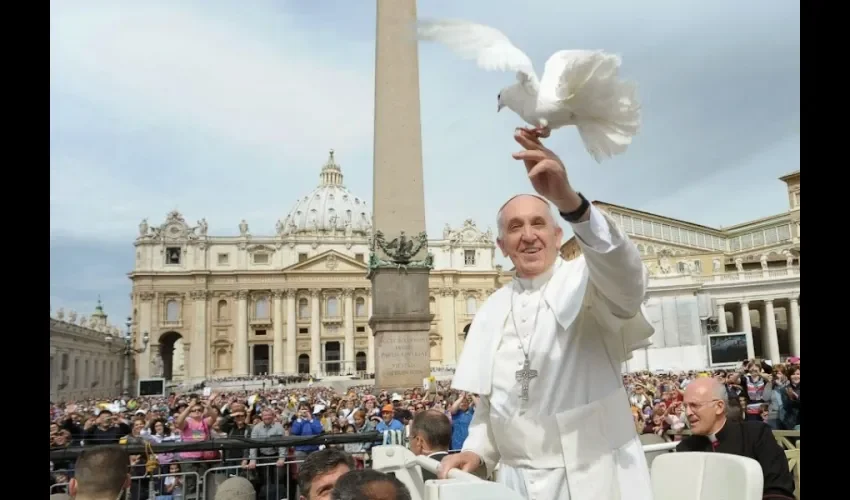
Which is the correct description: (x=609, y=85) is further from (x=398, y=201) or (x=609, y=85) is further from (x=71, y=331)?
(x=71, y=331)

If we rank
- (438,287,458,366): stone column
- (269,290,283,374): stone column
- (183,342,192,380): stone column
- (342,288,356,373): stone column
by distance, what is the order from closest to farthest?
(183,342,192,380): stone column < (269,290,283,374): stone column < (342,288,356,373): stone column < (438,287,458,366): stone column

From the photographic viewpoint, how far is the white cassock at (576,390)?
1.98m

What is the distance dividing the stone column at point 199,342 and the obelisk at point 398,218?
6487 cm

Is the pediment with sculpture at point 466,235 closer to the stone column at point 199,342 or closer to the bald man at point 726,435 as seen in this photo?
the stone column at point 199,342

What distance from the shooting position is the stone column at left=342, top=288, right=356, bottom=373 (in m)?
77.8

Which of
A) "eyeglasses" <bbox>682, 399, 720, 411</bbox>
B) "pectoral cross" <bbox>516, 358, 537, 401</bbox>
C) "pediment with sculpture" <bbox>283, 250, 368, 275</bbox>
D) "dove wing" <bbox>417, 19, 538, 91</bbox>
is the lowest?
"eyeglasses" <bbox>682, 399, 720, 411</bbox>

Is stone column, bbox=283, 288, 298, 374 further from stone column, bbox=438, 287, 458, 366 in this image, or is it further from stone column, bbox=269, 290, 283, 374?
stone column, bbox=438, 287, 458, 366

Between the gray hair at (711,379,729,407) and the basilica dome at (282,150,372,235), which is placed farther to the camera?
the basilica dome at (282,150,372,235)

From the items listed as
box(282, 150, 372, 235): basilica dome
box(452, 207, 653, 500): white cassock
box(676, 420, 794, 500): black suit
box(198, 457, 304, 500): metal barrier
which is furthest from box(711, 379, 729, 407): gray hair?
box(282, 150, 372, 235): basilica dome

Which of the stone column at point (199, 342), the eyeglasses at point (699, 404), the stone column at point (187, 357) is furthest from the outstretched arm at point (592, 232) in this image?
the stone column at point (187, 357)

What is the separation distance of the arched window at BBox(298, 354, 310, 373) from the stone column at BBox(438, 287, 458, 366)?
1634 centimetres
